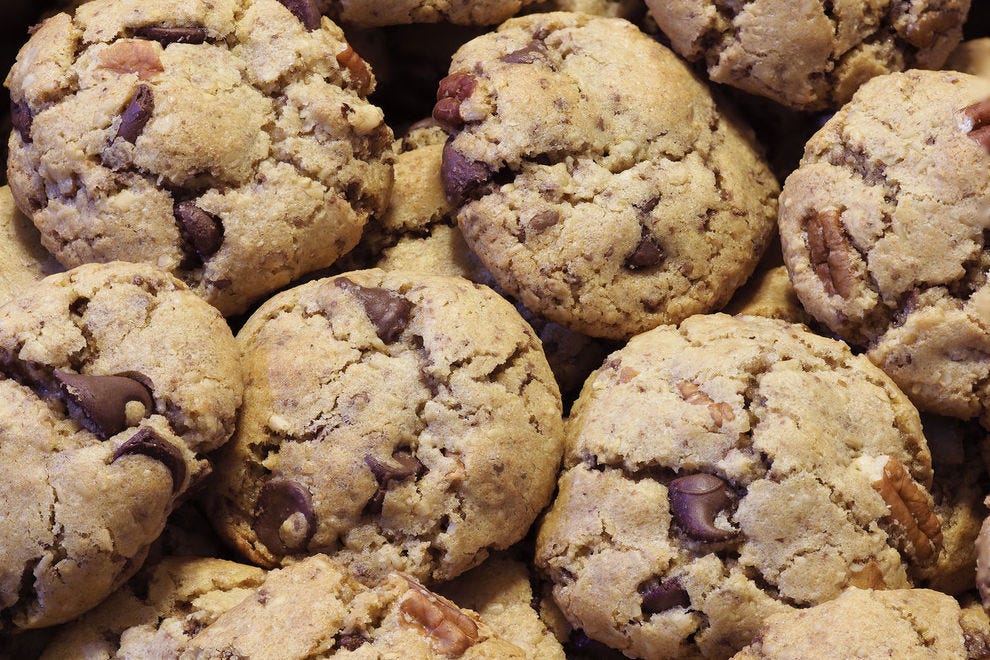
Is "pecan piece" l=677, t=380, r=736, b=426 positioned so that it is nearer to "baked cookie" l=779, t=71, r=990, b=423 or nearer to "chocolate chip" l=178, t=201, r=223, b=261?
"baked cookie" l=779, t=71, r=990, b=423

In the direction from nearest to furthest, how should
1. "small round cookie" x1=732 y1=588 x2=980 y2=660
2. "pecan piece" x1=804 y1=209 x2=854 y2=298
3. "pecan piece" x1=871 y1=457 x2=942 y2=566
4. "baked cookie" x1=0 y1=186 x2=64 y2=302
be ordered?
"small round cookie" x1=732 y1=588 x2=980 y2=660, "pecan piece" x1=871 y1=457 x2=942 y2=566, "pecan piece" x1=804 y1=209 x2=854 y2=298, "baked cookie" x1=0 y1=186 x2=64 y2=302

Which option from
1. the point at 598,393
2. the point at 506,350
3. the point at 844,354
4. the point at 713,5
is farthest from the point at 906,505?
the point at 713,5

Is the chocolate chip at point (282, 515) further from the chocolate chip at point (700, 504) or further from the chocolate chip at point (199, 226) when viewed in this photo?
the chocolate chip at point (700, 504)

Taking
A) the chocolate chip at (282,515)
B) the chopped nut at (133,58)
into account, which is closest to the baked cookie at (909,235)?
the chocolate chip at (282,515)

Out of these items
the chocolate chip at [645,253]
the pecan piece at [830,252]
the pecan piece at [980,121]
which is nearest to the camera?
the pecan piece at [980,121]

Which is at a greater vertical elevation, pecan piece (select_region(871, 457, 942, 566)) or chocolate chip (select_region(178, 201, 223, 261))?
chocolate chip (select_region(178, 201, 223, 261))

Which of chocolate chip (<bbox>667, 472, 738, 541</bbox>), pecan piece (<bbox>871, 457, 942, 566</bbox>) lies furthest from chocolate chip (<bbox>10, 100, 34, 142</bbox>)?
pecan piece (<bbox>871, 457, 942, 566</bbox>)

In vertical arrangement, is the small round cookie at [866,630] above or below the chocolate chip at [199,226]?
below
